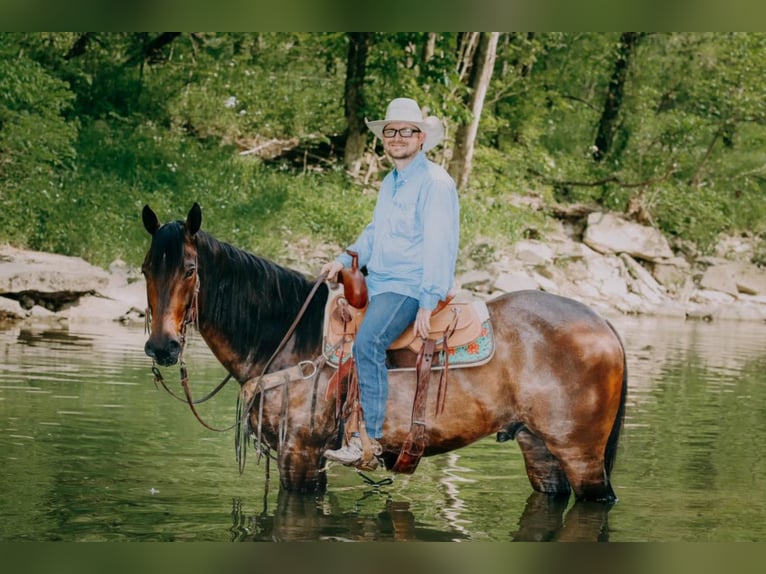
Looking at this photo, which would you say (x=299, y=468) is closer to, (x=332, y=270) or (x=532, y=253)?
(x=332, y=270)

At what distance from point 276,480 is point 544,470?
163cm

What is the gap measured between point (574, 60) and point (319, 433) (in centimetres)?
2350

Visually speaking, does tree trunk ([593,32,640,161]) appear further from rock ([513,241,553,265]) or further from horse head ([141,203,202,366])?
horse head ([141,203,202,366])

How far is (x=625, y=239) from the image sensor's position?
22.8 m

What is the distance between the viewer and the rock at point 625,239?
22578mm

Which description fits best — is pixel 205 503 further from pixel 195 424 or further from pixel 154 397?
pixel 154 397

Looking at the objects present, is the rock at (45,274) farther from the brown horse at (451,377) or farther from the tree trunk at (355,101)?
the brown horse at (451,377)

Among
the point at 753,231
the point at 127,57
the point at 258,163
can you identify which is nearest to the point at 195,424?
the point at 258,163

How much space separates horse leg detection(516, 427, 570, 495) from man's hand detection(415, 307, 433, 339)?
102 cm

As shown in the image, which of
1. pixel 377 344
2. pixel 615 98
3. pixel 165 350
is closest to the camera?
pixel 165 350

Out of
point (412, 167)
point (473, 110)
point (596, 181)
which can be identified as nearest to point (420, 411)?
point (412, 167)

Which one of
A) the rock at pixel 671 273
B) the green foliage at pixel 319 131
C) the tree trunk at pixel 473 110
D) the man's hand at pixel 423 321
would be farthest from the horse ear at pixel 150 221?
the rock at pixel 671 273

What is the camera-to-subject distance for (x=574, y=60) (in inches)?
1086

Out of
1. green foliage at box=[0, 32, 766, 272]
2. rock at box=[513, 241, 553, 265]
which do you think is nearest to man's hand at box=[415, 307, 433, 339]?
green foliage at box=[0, 32, 766, 272]
